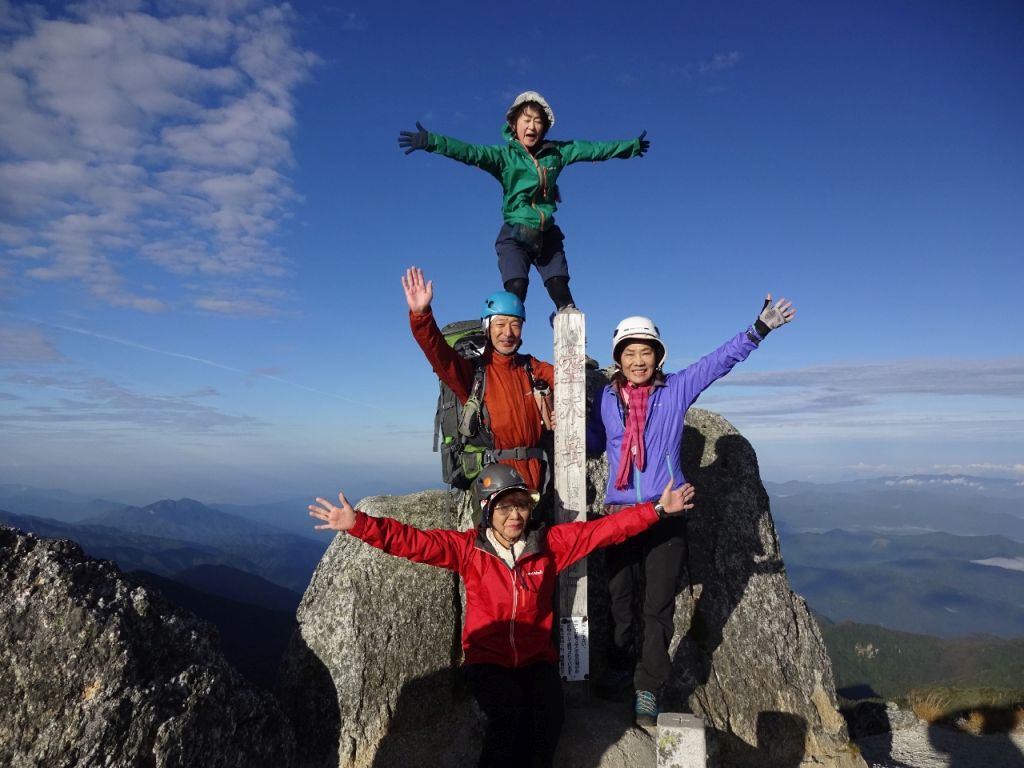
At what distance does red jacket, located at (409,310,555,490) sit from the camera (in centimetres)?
820

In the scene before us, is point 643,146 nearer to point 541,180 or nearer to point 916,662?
point 541,180

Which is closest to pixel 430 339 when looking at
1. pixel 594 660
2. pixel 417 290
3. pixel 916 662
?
pixel 417 290

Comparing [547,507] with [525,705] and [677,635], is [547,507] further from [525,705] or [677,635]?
[677,635]

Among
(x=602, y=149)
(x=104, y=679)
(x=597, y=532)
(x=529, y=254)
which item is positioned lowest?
(x=104, y=679)

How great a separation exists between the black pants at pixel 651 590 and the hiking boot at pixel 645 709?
0.11 metres

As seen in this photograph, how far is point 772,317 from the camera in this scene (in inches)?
317

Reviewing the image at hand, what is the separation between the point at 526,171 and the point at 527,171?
2 cm

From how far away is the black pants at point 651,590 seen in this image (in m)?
8.02

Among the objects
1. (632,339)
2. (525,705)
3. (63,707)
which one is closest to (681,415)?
(632,339)

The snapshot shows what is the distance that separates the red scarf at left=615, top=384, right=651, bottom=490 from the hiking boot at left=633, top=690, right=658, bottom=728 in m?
2.74

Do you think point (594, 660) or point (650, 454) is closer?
point (650, 454)

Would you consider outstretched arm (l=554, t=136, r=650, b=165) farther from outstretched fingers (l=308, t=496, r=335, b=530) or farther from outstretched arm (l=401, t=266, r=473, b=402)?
outstretched fingers (l=308, t=496, r=335, b=530)

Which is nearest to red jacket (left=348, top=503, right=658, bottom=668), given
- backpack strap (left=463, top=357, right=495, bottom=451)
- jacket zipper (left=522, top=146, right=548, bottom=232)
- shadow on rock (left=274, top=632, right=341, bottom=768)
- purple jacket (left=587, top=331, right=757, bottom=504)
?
purple jacket (left=587, top=331, right=757, bottom=504)

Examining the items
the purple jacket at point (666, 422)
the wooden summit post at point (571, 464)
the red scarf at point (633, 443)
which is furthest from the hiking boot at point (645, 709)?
the red scarf at point (633, 443)
